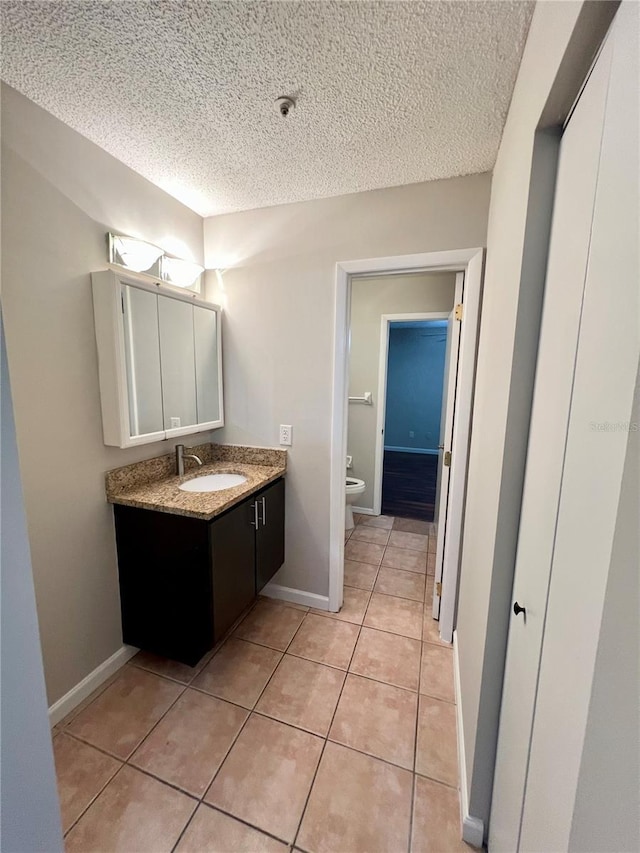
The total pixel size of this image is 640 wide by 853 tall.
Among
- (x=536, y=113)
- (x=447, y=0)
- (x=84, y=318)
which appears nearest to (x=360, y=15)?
(x=447, y=0)

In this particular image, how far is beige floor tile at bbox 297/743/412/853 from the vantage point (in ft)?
3.54

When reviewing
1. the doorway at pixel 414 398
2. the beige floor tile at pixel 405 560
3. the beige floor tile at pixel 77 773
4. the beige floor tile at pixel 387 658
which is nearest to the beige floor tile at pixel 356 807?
the beige floor tile at pixel 387 658

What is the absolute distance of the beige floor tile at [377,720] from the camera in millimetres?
1349

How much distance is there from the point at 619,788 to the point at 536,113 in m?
1.27

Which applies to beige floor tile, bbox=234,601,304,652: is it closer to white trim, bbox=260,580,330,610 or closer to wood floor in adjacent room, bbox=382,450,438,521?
white trim, bbox=260,580,330,610

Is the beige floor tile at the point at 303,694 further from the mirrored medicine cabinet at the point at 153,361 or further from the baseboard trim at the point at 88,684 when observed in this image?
the mirrored medicine cabinet at the point at 153,361

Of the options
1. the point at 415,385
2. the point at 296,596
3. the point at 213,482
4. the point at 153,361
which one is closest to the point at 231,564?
the point at 213,482

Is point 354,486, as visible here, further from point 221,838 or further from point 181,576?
point 221,838

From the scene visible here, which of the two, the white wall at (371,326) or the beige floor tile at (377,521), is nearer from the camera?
the white wall at (371,326)

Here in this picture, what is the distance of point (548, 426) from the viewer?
2.51 feet

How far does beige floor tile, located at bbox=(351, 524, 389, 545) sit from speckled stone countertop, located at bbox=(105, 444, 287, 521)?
137 cm

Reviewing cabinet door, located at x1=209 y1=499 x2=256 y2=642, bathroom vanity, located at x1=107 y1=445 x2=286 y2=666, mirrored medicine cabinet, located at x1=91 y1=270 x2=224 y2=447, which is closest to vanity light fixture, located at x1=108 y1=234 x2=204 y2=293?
mirrored medicine cabinet, located at x1=91 y1=270 x2=224 y2=447

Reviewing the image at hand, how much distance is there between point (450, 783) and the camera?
1.24m

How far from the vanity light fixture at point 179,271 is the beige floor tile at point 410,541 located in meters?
2.55
